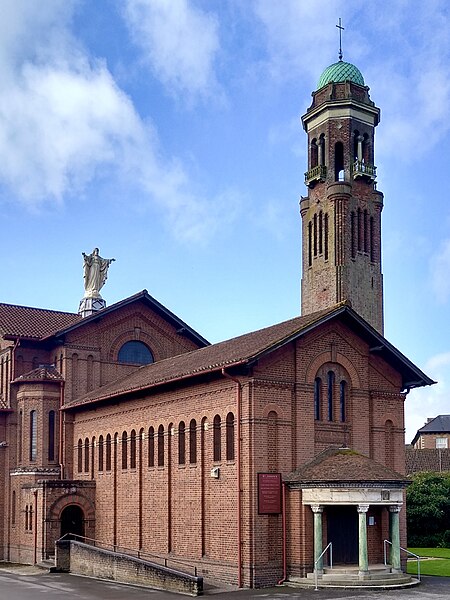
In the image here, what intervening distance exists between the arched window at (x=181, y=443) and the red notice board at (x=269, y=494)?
4.87m

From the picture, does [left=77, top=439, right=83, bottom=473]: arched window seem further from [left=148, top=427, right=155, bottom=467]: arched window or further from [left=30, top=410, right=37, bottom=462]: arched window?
[left=148, top=427, right=155, bottom=467]: arched window

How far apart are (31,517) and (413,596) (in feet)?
64.2

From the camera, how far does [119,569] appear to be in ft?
105

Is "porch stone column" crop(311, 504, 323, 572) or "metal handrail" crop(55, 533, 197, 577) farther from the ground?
"porch stone column" crop(311, 504, 323, 572)

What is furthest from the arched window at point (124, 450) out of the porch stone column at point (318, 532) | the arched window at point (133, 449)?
the porch stone column at point (318, 532)

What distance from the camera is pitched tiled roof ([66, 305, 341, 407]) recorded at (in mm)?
30125

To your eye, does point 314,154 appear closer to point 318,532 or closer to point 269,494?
point 269,494

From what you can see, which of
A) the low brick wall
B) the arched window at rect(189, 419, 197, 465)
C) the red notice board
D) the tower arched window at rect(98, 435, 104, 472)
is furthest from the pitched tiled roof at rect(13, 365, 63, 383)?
the red notice board

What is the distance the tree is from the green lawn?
2.42m

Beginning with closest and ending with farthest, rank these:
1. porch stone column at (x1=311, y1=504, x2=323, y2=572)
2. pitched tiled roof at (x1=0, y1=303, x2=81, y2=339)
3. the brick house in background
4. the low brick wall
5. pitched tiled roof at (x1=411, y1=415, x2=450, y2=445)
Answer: the low brick wall
porch stone column at (x1=311, y1=504, x2=323, y2=572)
pitched tiled roof at (x1=0, y1=303, x2=81, y2=339)
the brick house in background
pitched tiled roof at (x1=411, y1=415, x2=450, y2=445)

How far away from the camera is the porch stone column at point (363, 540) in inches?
1099

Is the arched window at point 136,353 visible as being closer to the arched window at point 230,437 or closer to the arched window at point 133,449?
the arched window at point 133,449

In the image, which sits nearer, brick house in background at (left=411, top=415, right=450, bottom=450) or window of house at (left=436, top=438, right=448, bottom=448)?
window of house at (left=436, top=438, right=448, bottom=448)

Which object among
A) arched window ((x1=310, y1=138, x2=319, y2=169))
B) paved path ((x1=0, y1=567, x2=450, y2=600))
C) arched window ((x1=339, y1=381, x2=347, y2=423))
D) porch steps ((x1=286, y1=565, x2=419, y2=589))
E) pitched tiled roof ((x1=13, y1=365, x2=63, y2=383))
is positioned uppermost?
arched window ((x1=310, y1=138, x2=319, y2=169))
